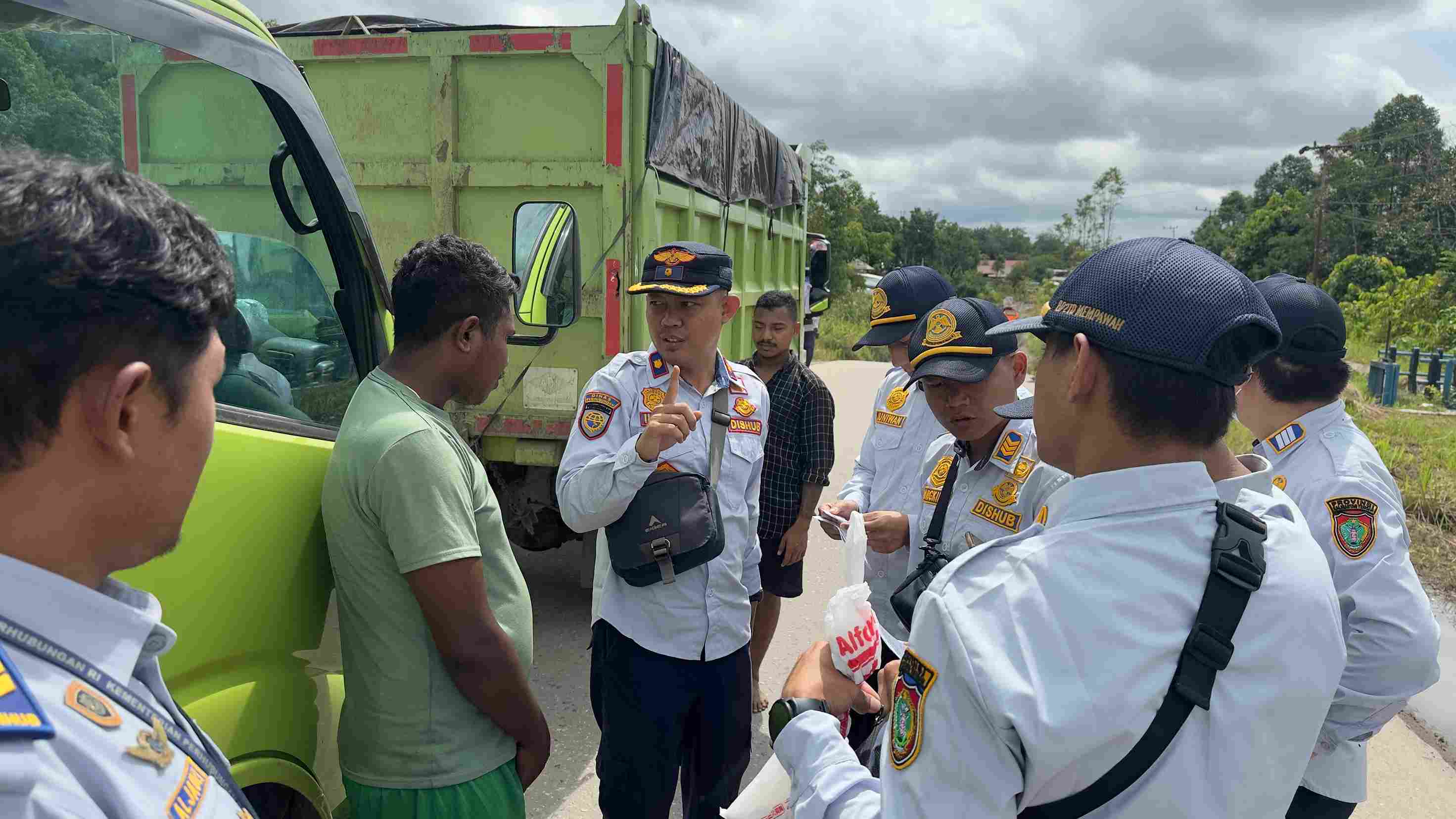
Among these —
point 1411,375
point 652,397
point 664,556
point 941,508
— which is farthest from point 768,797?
point 1411,375

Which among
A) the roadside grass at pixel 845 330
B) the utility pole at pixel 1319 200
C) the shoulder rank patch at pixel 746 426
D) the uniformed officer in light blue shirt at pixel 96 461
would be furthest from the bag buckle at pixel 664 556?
the utility pole at pixel 1319 200

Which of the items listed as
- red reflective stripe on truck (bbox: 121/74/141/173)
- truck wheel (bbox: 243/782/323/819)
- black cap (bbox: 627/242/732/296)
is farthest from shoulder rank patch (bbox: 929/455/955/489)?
red reflective stripe on truck (bbox: 121/74/141/173)

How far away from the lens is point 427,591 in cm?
174

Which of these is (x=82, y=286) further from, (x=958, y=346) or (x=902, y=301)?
(x=902, y=301)

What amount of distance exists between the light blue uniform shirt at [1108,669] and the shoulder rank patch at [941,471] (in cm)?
140

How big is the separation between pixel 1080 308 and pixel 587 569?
4.22 m

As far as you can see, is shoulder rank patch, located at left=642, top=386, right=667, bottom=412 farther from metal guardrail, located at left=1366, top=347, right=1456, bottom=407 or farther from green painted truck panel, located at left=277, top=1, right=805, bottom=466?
metal guardrail, located at left=1366, top=347, right=1456, bottom=407

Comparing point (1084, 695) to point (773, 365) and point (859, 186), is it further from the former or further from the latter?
point (859, 186)

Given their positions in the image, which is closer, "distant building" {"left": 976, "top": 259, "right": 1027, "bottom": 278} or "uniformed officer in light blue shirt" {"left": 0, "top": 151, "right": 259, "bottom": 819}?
"uniformed officer in light blue shirt" {"left": 0, "top": 151, "right": 259, "bottom": 819}

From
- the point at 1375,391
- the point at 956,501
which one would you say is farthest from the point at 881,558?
the point at 1375,391

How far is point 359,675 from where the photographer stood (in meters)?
1.83

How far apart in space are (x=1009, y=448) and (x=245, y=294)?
1.83 metres

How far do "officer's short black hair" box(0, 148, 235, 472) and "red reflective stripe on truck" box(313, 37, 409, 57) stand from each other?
4325 millimetres

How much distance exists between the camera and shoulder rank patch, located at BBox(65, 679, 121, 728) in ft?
2.47
